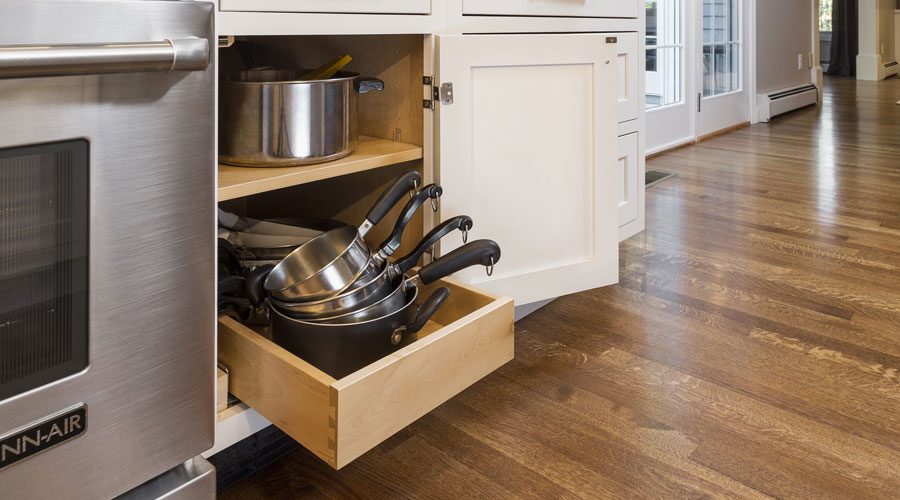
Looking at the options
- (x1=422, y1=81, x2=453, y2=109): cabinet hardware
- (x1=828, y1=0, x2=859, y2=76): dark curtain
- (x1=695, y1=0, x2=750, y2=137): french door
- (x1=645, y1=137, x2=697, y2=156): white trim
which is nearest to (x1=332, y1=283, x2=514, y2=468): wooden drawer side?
(x1=422, y1=81, x2=453, y2=109): cabinet hardware

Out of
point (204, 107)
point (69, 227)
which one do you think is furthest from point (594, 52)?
point (69, 227)

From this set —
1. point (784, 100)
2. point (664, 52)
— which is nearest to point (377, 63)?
point (664, 52)

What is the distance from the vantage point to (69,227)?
579 mm

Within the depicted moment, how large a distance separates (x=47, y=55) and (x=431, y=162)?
0.77 meters

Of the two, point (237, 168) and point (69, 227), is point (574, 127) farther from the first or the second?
point (69, 227)

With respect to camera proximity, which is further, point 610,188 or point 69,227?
point 610,188

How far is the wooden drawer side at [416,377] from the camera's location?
841 mm

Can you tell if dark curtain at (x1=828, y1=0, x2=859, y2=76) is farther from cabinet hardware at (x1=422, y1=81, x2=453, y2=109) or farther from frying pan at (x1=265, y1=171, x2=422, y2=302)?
frying pan at (x1=265, y1=171, x2=422, y2=302)

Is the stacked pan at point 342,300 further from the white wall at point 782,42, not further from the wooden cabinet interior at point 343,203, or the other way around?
the white wall at point 782,42

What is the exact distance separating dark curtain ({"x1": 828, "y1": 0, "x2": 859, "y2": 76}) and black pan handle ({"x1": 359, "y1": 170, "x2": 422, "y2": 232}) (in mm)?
9433

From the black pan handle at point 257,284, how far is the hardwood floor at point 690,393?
30 cm

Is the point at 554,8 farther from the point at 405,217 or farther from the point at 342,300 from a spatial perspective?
the point at 342,300

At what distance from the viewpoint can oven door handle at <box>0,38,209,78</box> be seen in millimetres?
490

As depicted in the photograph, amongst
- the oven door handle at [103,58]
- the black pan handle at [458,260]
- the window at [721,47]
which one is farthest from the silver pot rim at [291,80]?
the window at [721,47]
